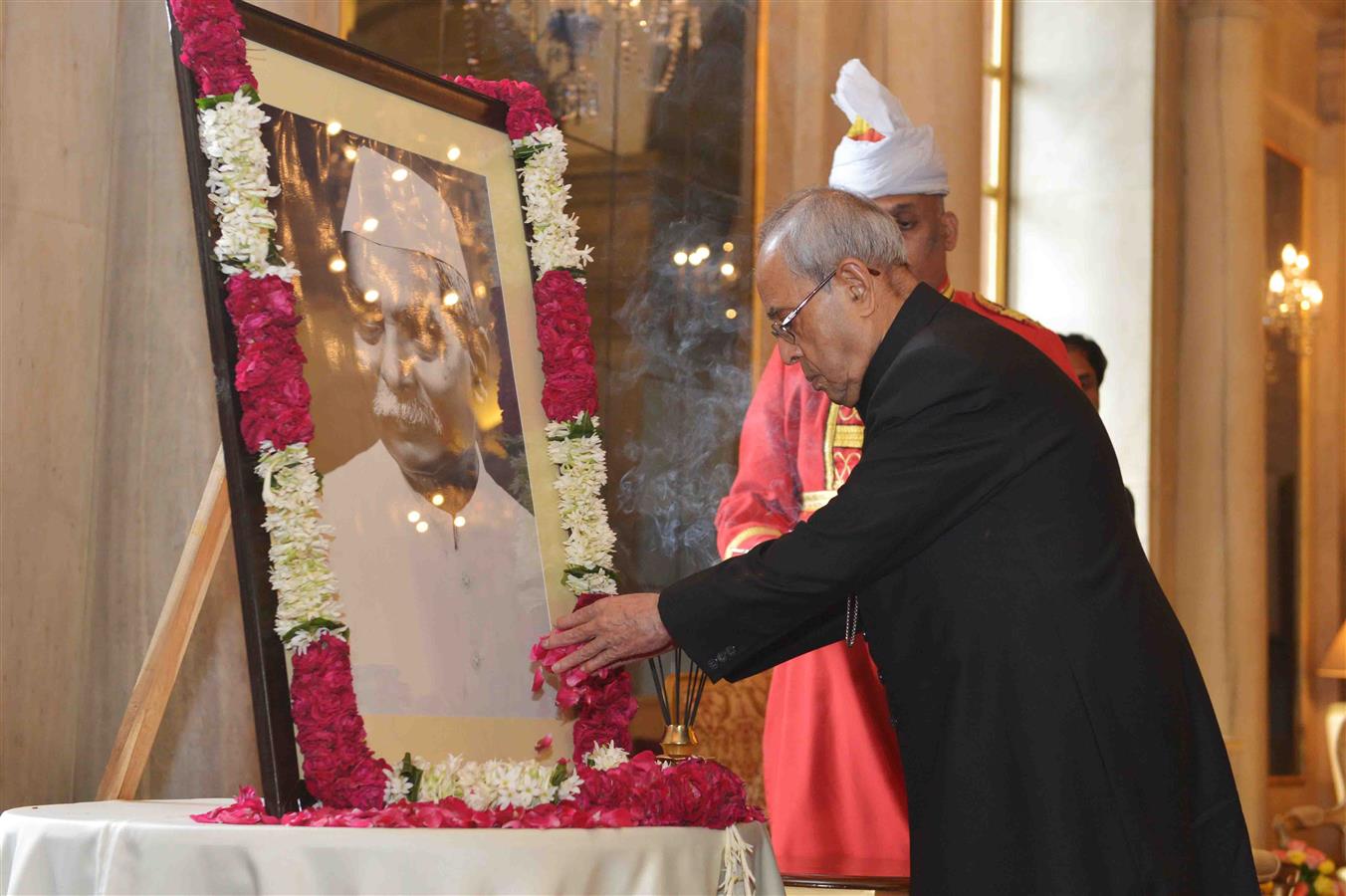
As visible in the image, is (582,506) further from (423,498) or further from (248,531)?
(248,531)

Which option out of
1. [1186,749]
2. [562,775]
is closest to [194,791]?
[562,775]

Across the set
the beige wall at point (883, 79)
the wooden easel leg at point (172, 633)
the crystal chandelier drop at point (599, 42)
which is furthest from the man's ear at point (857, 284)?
the crystal chandelier drop at point (599, 42)

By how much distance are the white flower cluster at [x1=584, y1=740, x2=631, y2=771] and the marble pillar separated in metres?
7.02

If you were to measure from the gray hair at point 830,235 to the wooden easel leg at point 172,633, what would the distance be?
1244 millimetres

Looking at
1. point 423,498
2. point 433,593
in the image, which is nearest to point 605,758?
point 433,593

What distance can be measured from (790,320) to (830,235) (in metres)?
0.17

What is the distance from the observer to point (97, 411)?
428cm

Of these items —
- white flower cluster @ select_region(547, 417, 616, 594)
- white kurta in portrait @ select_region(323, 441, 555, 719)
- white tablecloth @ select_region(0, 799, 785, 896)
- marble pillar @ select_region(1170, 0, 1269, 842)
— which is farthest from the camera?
marble pillar @ select_region(1170, 0, 1269, 842)

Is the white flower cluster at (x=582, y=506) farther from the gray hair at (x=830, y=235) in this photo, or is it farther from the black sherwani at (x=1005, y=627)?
the gray hair at (x=830, y=235)

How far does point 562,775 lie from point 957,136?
5667 millimetres

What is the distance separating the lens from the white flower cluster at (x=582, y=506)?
3.15 metres

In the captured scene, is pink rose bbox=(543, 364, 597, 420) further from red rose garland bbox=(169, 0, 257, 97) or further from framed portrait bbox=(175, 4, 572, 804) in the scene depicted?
red rose garland bbox=(169, 0, 257, 97)

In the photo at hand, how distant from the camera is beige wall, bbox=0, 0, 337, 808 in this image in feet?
13.0

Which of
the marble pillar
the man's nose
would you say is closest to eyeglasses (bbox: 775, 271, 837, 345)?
the man's nose
